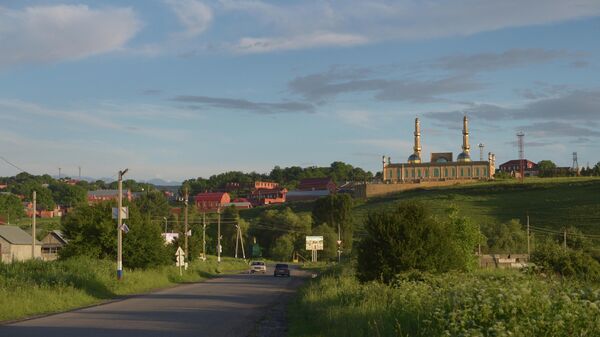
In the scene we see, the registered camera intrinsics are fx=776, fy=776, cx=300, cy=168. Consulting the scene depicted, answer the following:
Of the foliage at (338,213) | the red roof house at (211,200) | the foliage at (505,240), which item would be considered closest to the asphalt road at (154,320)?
the foliage at (505,240)

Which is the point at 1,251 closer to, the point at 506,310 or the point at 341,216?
the point at 341,216

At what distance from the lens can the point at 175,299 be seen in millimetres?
31734

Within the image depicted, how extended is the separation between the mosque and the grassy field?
927 cm

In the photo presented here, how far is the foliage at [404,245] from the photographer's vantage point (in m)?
27.3

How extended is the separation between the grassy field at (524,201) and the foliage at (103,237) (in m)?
40.0

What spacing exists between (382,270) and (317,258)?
85.3 metres

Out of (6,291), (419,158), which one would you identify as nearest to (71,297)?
(6,291)

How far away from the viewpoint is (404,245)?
27406 mm

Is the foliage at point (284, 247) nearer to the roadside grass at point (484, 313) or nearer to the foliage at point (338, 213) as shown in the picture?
the foliage at point (338, 213)

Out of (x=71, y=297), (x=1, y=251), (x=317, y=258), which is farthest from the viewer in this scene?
(x=317, y=258)

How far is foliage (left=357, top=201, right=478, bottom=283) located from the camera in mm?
27344

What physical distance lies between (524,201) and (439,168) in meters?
36.3

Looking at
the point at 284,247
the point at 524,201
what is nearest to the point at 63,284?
the point at 284,247

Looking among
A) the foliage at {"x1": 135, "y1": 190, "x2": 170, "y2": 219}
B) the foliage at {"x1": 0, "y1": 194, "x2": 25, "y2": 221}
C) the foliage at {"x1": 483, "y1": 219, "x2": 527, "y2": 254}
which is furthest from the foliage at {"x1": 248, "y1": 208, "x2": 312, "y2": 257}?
the foliage at {"x1": 0, "y1": 194, "x2": 25, "y2": 221}
